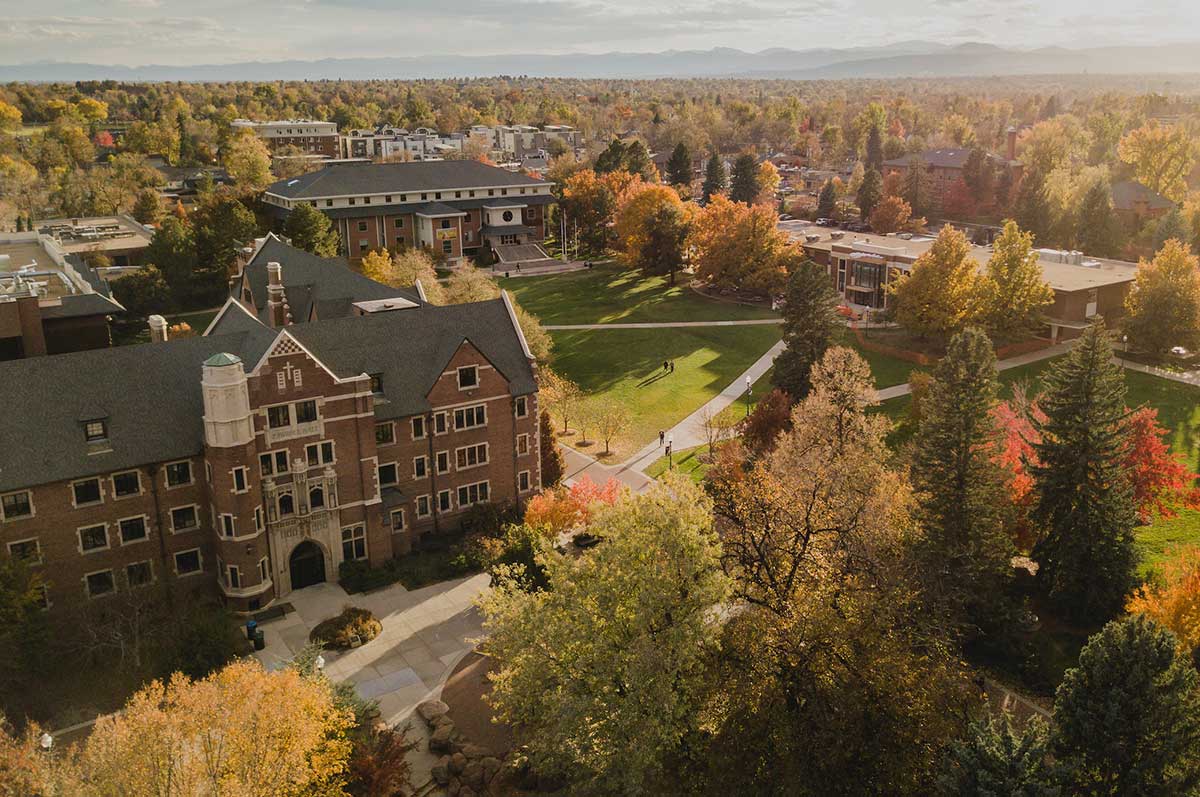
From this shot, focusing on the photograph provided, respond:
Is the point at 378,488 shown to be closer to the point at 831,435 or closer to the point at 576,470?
the point at 576,470


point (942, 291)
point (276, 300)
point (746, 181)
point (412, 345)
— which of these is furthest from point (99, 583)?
point (746, 181)

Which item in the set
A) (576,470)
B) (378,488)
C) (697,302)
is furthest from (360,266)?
(378,488)

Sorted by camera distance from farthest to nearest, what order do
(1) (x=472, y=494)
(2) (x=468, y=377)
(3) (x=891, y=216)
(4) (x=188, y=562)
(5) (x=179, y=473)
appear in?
(3) (x=891, y=216)
(1) (x=472, y=494)
(2) (x=468, y=377)
(4) (x=188, y=562)
(5) (x=179, y=473)

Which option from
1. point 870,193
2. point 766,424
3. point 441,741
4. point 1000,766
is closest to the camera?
point 1000,766

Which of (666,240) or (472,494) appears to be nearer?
(472,494)

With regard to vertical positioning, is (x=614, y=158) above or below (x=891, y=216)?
above

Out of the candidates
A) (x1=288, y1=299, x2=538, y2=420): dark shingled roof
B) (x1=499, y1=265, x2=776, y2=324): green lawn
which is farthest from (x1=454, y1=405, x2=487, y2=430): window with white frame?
(x1=499, y1=265, x2=776, y2=324): green lawn

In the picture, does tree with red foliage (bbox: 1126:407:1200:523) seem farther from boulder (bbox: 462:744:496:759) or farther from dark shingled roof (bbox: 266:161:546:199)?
dark shingled roof (bbox: 266:161:546:199)

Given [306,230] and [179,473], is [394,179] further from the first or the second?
[179,473]
